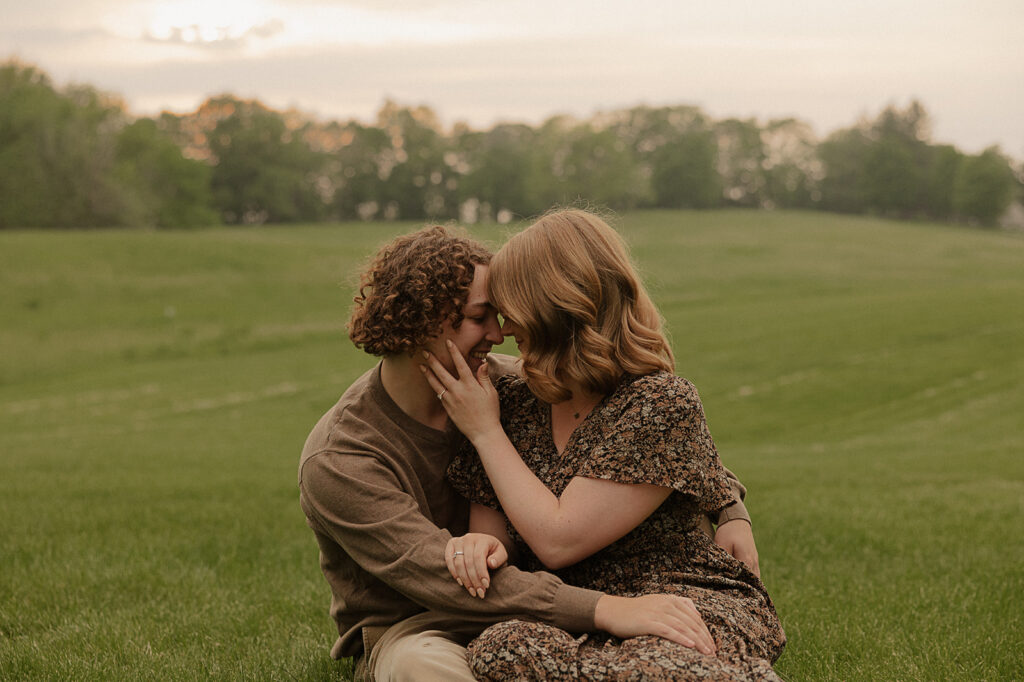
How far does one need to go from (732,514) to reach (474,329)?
1440 mm

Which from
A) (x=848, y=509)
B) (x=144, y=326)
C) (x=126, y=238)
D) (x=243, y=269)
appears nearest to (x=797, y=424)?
(x=848, y=509)

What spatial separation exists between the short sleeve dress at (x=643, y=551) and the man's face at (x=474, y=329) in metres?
0.28

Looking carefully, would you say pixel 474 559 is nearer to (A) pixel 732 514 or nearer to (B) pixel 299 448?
(A) pixel 732 514

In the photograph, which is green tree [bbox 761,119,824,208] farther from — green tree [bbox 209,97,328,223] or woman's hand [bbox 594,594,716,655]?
woman's hand [bbox 594,594,716,655]

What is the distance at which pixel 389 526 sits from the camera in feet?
11.8

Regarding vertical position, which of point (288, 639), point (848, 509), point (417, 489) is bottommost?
point (848, 509)

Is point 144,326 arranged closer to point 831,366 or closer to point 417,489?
point 831,366

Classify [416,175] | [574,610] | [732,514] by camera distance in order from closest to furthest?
[574,610], [732,514], [416,175]

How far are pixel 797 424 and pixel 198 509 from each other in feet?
45.6

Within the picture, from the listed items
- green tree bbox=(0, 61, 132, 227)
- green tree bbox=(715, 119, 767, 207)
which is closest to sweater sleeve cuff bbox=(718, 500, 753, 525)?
green tree bbox=(0, 61, 132, 227)

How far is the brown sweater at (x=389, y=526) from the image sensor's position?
3512 millimetres

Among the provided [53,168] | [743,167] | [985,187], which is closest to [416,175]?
[743,167]

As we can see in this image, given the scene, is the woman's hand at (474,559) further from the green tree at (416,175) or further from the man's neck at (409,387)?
the green tree at (416,175)

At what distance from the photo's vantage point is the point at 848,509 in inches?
394
